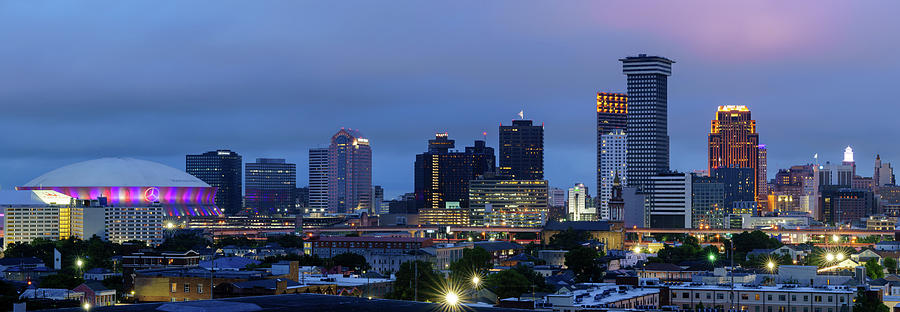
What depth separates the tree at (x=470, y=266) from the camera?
16302 centimetres

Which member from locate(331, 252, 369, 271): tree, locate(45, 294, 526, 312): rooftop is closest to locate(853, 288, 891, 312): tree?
locate(45, 294, 526, 312): rooftop

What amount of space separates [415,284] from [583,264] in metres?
62.5

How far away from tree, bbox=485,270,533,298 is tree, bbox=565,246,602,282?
3327 centimetres

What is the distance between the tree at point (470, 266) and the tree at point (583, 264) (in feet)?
39.9

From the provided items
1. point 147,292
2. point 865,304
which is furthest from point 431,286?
point 865,304

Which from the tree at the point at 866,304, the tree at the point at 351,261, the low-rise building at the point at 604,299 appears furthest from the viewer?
the tree at the point at 351,261

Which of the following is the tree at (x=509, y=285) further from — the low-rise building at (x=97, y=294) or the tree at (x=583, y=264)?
the low-rise building at (x=97, y=294)

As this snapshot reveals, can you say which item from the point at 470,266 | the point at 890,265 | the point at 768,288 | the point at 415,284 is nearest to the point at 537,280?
the point at 415,284

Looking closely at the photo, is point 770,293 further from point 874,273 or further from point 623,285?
point 874,273

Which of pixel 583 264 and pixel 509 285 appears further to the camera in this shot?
pixel 583 264

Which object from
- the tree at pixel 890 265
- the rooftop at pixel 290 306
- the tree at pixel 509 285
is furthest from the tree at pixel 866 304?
the tree at pixel 890 265

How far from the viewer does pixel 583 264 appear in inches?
7096

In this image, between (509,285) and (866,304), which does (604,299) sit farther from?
(509,285)

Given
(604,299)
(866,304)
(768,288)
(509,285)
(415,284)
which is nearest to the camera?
(866,304)
